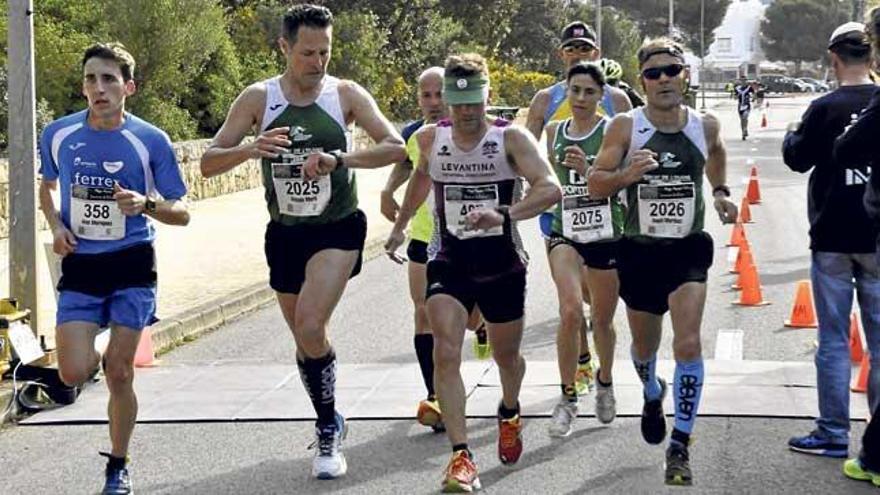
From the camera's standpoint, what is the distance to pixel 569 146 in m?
8.70

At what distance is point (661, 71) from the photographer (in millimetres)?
7230

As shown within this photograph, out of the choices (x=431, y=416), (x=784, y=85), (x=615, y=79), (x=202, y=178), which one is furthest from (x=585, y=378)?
(x=784, y=85)

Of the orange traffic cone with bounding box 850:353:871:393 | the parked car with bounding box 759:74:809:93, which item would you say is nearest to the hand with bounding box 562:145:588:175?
the orange traffic cone with bounding box 850:353:871:393

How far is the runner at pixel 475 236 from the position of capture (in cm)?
707

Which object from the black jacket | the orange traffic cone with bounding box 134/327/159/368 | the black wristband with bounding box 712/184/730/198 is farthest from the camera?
the orange traffic cone with bounding box 134/327/159/368

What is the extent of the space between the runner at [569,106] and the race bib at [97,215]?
2851 mm

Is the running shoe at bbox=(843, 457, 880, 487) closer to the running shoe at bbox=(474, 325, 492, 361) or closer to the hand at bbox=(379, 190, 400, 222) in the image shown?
the hand at bbox=(379, 190, 400, 222)

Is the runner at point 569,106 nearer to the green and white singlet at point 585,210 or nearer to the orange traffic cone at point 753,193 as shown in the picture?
the green and white singlet at point 585,210

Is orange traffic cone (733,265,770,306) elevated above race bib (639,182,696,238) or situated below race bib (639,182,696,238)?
below

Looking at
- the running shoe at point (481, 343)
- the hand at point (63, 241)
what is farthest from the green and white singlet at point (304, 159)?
the running shoe at point (481, 343)

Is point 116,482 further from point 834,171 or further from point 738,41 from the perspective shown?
point 738,41

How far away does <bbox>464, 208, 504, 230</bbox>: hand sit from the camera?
6.92 meters

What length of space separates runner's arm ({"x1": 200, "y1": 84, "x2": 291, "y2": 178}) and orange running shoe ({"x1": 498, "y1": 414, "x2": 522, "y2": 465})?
1.68 metres

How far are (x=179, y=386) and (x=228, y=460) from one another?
2.28 m
